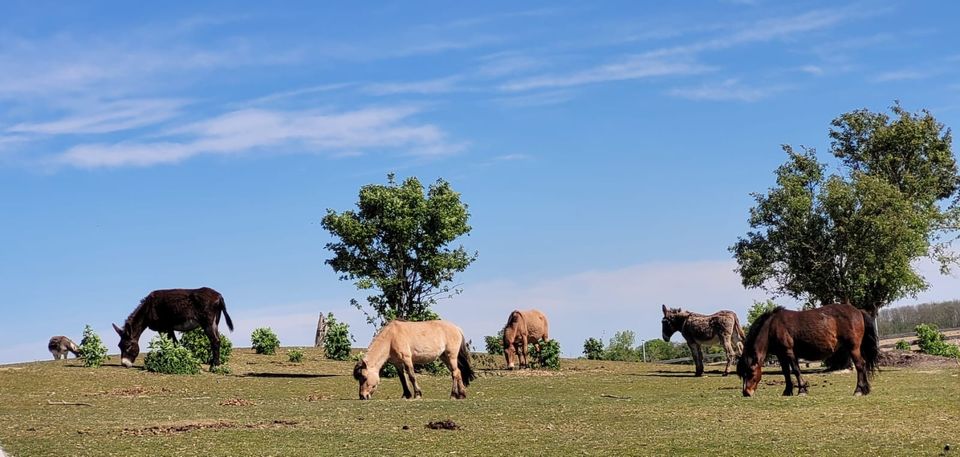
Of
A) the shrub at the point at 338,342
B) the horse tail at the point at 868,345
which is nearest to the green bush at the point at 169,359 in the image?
the shrub at the point at 338,342

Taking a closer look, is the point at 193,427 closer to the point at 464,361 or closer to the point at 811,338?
the point at 464,361

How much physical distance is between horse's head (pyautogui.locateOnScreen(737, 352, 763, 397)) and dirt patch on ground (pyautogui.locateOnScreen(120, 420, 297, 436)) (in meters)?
11.3

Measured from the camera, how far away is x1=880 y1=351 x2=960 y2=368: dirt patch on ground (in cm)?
4319

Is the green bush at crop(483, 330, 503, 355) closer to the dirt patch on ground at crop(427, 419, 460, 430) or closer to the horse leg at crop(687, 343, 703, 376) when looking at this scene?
the horse leg at crop(687, 343, 703, 376)

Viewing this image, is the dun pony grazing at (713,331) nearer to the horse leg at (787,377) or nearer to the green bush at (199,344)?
the horse leg at (787,377)

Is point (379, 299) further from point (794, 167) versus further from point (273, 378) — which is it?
point (794, 167)

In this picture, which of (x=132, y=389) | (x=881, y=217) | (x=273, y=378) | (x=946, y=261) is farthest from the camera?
(x=946, y=261)

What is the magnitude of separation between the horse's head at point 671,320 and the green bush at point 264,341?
58.1ft

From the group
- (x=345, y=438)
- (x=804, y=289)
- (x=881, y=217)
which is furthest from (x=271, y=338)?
(x=345, y=438)

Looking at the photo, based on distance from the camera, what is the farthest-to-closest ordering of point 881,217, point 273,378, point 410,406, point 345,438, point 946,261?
point 946,261 < point 881,217 < point 273,378 < point 410,406 < point 345,438

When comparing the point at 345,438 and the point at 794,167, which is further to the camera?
the point at 794,167

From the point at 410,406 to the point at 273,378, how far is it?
13.6 metres

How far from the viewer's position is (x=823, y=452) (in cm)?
1589

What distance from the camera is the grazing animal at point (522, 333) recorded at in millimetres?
45938
